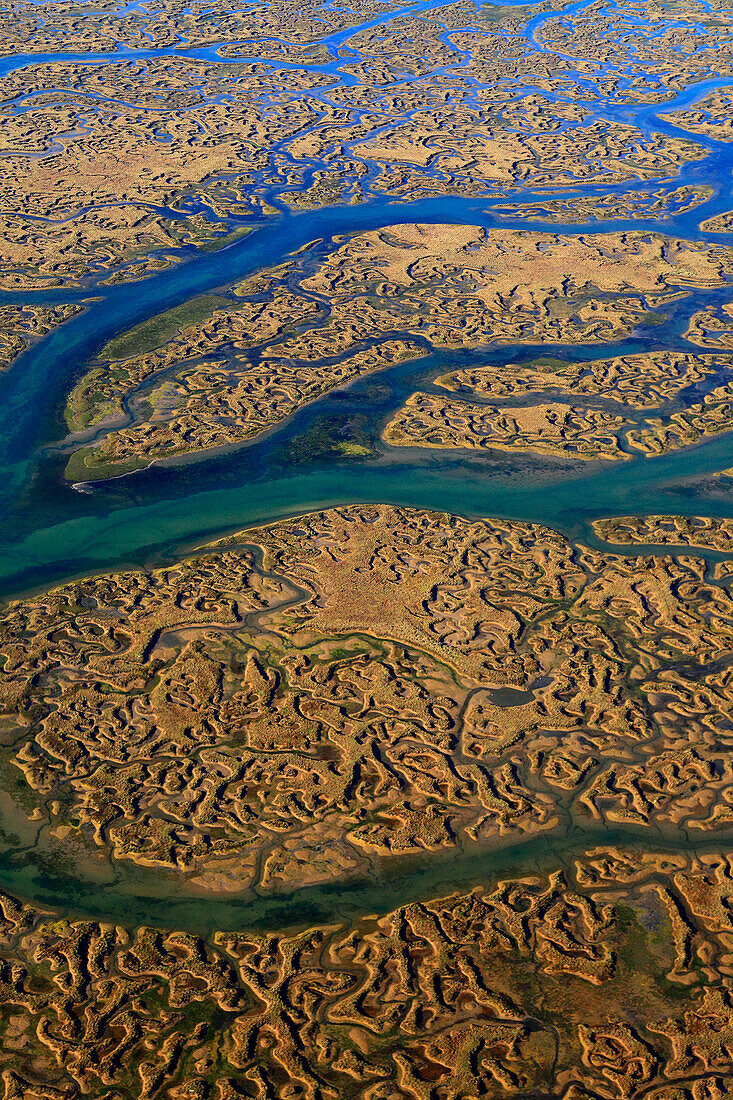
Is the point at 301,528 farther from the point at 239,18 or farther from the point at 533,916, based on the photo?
the point at 239,18

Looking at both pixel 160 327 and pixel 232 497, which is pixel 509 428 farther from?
pixel 160 327

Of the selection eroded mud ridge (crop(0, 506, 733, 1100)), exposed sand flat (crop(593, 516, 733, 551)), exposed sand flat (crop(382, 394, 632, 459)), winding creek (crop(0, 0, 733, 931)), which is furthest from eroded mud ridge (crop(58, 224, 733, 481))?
eroded mud ridge (crop(0, 506, 733, 1100))

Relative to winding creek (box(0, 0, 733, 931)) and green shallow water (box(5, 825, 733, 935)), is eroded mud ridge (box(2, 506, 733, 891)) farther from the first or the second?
winding creek (box(0, 0, 733, 931))

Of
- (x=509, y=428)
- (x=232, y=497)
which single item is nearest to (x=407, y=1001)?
(x=232, y=497)

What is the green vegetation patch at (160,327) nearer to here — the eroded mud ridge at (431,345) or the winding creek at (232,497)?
the eroded mud ridge at (431,345)

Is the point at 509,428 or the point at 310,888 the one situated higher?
the point at 310,888

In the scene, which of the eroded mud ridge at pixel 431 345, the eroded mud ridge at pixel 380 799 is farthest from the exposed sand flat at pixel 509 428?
the eroded mud ridge at pixel 380 799
